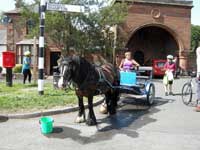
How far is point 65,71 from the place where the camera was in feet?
28.1

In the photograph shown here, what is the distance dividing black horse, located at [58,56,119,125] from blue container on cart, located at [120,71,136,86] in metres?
1.48

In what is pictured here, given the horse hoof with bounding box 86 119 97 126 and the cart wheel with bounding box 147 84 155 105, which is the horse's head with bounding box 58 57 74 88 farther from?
the cart wheel with bounding box 147 84 155 105

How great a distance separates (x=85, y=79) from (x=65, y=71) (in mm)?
783

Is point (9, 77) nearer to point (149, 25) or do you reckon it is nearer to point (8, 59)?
point (8, 59)

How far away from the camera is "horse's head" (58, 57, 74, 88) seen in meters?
8.50

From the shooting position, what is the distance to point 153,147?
7723 millimetres

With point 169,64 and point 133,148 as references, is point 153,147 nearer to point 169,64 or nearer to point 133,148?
point 133,148

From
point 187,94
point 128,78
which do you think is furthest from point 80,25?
point 128,78

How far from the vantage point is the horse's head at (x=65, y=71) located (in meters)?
8.50

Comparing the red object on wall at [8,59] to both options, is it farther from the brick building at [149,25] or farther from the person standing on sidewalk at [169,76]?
the brick building at [149,25]

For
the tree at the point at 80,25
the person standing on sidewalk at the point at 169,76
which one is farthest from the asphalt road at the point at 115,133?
the tree at the point at 80,25

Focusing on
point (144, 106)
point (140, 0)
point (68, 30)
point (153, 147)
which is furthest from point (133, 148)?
point (140, 0)

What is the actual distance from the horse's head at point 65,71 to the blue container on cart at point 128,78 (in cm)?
392

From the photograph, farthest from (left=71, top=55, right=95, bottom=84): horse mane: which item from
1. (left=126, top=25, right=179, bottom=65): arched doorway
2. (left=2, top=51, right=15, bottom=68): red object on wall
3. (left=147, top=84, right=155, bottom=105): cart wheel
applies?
(left=126, top=25, right=179, bottom=65): arched doorway
